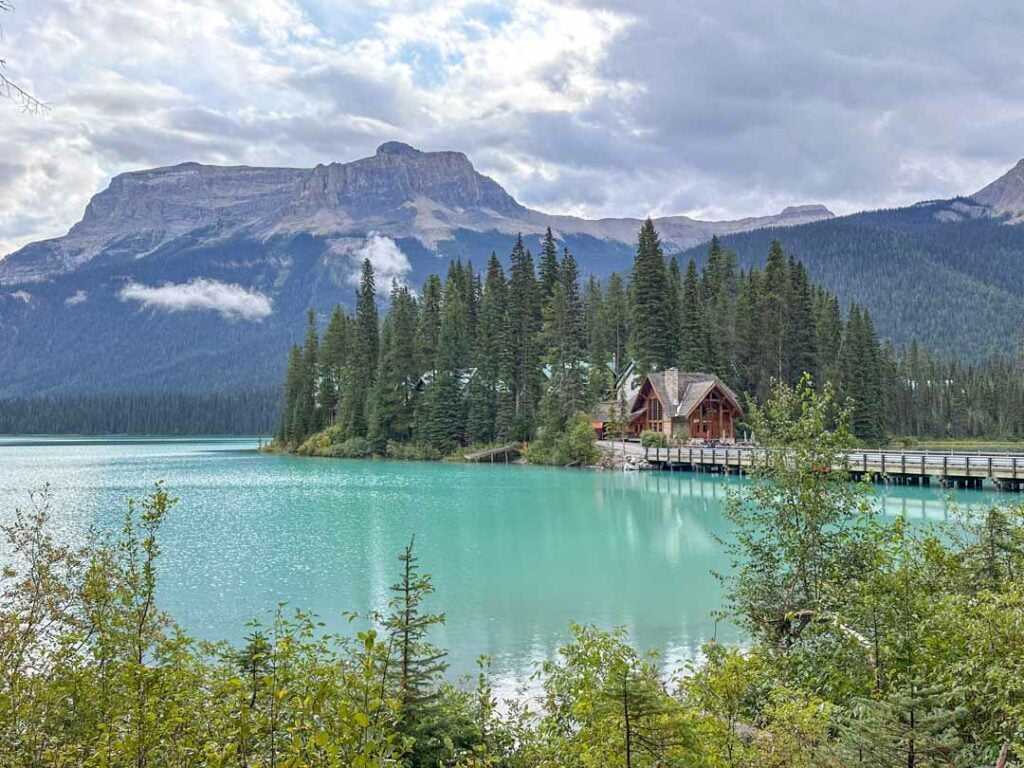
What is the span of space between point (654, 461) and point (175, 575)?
137 feet

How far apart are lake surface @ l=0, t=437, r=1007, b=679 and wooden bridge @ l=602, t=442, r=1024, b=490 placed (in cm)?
151

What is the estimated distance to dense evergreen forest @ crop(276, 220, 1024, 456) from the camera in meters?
69.7

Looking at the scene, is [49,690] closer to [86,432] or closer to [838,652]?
[838,652]

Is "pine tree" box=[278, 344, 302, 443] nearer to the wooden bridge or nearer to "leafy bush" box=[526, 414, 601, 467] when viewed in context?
"leafy bush" box=[526, 414, 601, 467]

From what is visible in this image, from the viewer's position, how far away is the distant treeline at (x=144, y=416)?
171 meters

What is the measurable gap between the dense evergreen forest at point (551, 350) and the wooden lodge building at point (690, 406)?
3032 millimetres

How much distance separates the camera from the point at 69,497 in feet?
139

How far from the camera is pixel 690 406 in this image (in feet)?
212

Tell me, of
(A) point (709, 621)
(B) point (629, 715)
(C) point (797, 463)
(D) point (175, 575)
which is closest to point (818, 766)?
(B) point (629, 715)

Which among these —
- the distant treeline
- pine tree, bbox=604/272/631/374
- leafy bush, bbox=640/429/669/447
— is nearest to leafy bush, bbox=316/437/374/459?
pine tree, bbox=604/272/631/374

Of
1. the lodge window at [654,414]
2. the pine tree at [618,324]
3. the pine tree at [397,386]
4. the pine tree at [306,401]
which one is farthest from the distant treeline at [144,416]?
the lodge window at [654,414]

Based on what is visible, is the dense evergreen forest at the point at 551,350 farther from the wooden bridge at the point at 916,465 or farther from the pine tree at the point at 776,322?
the wooden bridge at the point at 916,465

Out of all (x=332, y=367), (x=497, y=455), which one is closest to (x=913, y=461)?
(x=497, y=455)

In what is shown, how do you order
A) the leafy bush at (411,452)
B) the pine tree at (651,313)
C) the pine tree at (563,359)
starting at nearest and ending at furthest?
1. the pine tree at (563,359)
2. the pine tree at (651,313)
3. the leafy bush at (411,452)
